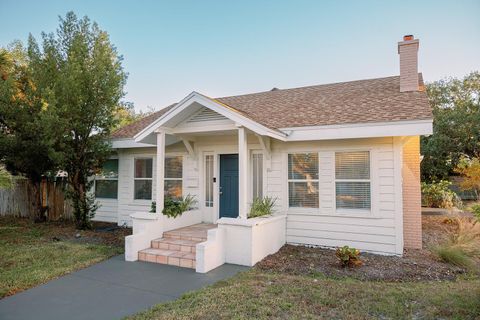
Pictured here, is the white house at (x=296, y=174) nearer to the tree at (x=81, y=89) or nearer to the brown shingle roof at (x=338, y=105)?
the brown shingle roof at (x=338, y=105)

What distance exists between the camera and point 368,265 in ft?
19.1

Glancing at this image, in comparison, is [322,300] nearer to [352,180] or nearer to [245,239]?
[245,239]

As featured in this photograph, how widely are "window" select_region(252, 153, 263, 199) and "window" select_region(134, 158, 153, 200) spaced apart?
3.77 meters

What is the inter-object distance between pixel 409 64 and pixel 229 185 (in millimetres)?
5897

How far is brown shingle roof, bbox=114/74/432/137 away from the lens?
21.9ft

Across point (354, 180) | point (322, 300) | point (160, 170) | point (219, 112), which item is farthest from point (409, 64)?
point (160, 170)

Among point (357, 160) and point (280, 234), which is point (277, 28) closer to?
point (357, 160)

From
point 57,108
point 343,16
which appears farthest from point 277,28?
point 57,108

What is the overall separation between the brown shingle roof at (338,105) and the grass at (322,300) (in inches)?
135

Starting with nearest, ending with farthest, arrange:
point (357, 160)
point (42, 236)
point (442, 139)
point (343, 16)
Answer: point (357, 160)
point (42, 236)
point (343, 16)
point (442, 139)

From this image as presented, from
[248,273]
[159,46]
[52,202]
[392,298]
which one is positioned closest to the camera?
[392,298]

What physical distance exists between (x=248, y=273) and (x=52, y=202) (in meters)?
9.71

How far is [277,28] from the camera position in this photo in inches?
473

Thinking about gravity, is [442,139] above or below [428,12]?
below
